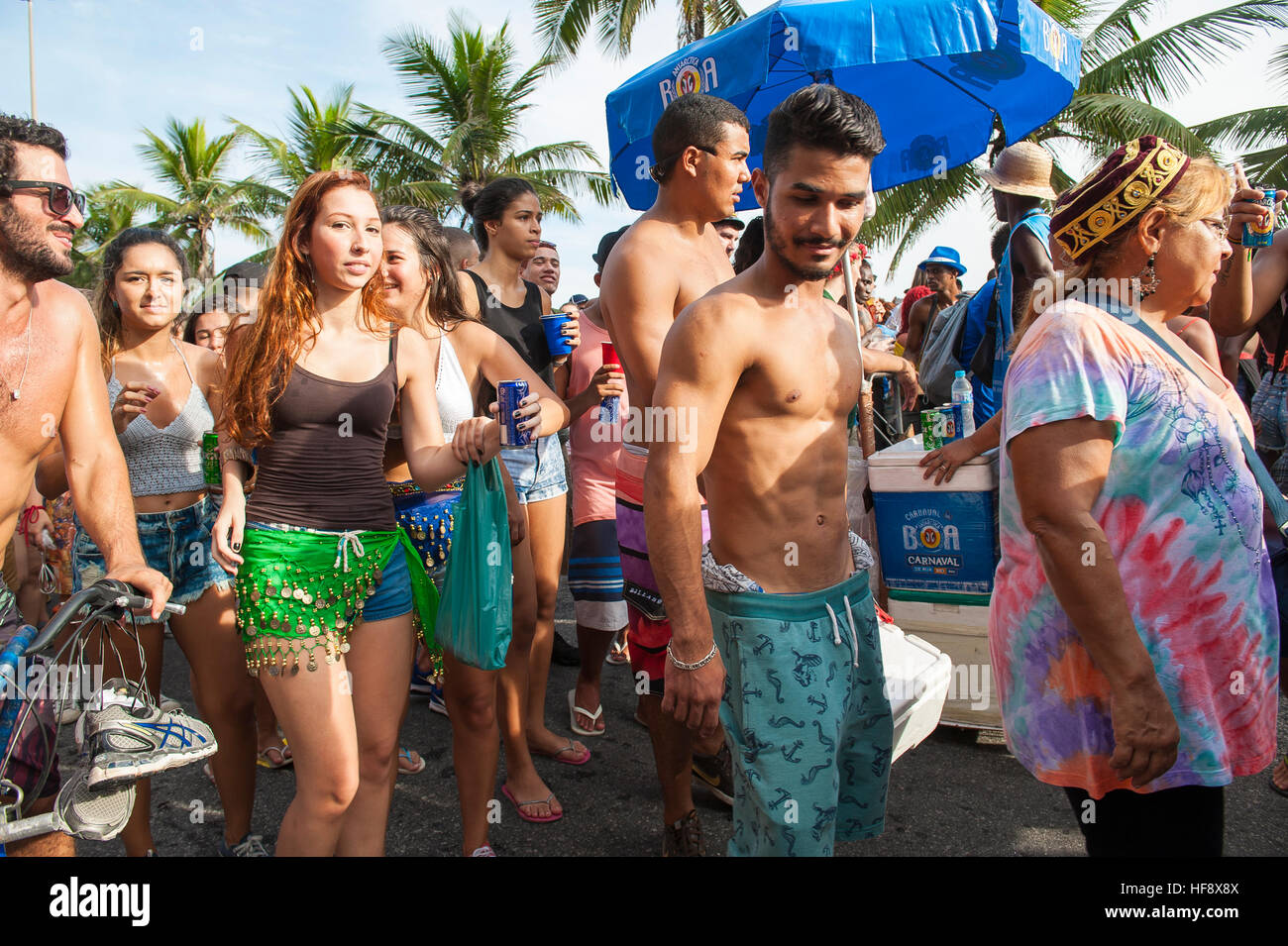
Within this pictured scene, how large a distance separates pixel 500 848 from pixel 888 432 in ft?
20.7

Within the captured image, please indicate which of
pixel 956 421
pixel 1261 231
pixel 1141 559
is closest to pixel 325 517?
pixel 1141 559

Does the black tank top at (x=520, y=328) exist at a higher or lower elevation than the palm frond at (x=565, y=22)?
lower

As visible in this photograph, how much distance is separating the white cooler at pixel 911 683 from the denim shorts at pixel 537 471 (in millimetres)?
1571

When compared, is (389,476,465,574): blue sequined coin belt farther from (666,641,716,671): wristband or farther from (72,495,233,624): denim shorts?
(666,641,716,671): wristband

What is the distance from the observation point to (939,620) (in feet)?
12.2

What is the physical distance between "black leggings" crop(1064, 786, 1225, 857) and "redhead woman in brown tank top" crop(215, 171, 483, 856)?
5.89ft

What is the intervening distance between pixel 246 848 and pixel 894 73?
5436 mm

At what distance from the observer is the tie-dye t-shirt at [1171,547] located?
1.67 meters

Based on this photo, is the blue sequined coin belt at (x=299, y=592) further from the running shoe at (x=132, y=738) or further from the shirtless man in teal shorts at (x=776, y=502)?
the shirtless man in teal shorts at (x=776, y=502)

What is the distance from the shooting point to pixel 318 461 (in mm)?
2340

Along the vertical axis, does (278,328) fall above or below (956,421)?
above

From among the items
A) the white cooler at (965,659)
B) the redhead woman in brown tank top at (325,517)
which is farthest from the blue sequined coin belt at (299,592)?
the white cooler at (965,659)

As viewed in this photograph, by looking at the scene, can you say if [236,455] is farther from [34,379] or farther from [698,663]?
[698,663]
